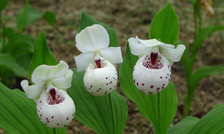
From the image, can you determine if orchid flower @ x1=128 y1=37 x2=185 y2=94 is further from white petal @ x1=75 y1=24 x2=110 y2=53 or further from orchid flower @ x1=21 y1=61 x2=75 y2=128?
orchid flower @ x1=21 y1=61 x2=75 y2=128

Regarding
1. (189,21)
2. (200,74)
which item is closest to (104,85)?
(200,74)

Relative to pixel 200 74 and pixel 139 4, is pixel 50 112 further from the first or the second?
pixel 139 4

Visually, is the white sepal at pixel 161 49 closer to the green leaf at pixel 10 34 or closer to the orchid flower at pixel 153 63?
the orchid flower at pixel 153 63

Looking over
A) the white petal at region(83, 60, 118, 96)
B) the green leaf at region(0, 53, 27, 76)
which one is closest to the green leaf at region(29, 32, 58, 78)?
the white petal at region(83, 60, 118, 96)

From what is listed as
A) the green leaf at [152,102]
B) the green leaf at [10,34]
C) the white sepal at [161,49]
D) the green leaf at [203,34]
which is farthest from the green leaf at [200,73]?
the green leaf at [10,34]

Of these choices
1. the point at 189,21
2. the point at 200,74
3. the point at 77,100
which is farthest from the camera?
the point at 189,21

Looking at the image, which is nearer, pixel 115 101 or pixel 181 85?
pixel 115 101

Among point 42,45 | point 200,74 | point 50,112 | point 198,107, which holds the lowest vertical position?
point 198,107

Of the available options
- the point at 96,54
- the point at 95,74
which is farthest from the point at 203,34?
the point at 95,74
